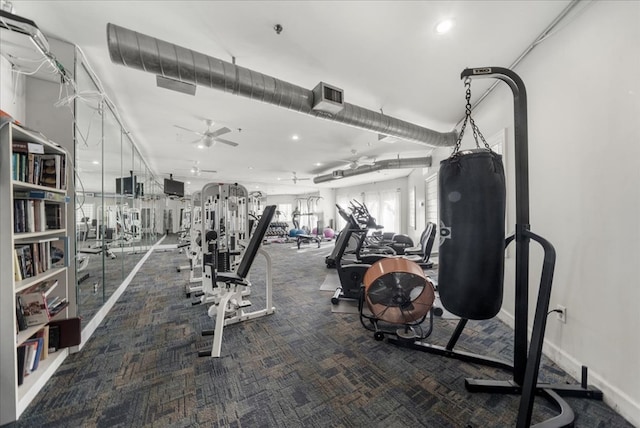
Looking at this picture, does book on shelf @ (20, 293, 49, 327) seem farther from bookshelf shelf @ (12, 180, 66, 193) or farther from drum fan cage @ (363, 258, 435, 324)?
drum fan cage @ (363, 258, 435, 324)

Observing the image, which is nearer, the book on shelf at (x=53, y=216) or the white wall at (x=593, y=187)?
the white wall at (x=593, y=187)

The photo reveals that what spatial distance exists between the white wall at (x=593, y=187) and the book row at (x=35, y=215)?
400 cm

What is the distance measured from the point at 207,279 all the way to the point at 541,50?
429 centimetres

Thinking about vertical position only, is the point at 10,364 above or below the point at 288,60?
below

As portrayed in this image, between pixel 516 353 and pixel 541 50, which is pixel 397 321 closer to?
pixel 516 353

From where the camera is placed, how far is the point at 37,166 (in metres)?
1.71

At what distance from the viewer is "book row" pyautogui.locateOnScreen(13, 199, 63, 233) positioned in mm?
1581

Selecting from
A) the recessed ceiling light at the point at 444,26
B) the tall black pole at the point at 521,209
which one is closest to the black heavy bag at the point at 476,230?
the tall black pole at the point at 521,209

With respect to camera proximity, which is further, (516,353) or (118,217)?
(118,217)

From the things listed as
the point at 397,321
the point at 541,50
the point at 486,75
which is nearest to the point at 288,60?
the point at 486,75

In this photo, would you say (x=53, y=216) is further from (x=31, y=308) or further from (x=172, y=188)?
(x=172, y=188)

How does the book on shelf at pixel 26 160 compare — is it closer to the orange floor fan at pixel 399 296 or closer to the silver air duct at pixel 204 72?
the silver air duct at pixel 204 72

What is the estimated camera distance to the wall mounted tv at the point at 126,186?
3671 millimetres

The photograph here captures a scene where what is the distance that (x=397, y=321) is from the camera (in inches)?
98.2
